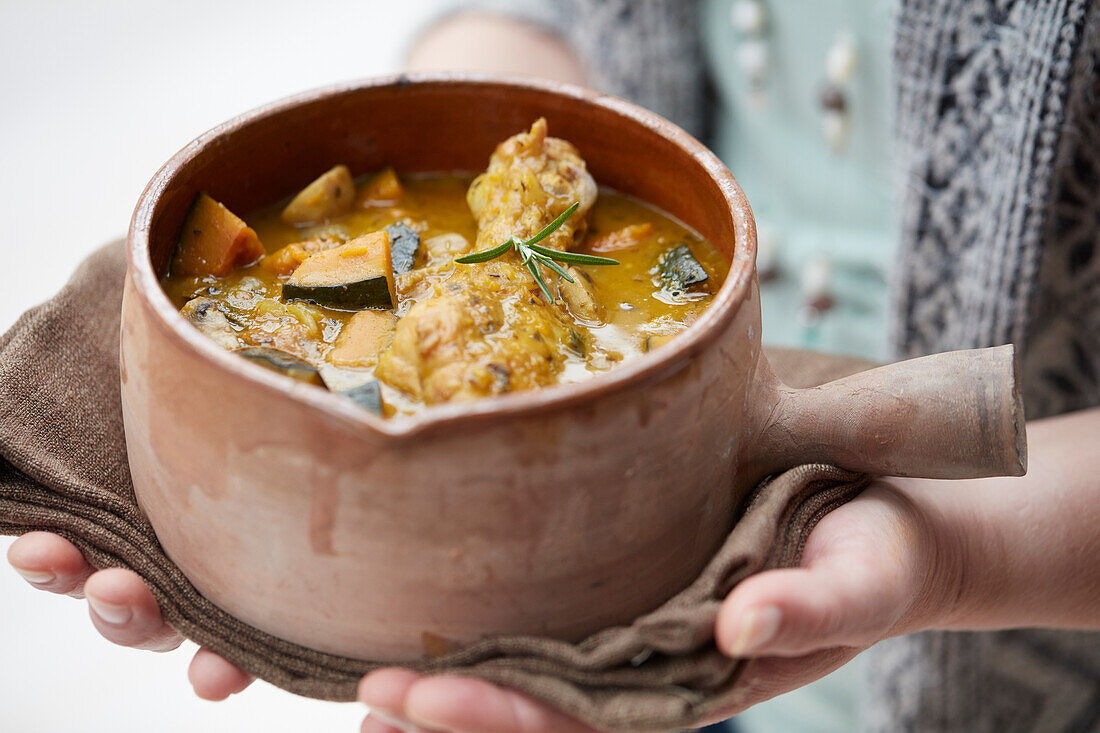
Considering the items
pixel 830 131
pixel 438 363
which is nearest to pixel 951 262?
pixel 830 131

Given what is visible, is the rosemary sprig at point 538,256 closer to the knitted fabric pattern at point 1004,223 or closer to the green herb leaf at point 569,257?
the green herb leaf at point 569,257

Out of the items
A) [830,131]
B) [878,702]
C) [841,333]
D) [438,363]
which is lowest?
[878,702]

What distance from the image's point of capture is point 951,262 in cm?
204

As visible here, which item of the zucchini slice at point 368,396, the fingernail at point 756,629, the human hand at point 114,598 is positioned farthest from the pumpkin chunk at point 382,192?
the fingernail at point 756,629

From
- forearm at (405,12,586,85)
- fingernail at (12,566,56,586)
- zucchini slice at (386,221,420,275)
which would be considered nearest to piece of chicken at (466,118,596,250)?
zucchini slice at (386,221,420,275)

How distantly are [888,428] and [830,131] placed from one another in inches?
48.7

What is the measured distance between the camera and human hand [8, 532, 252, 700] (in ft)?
3.97

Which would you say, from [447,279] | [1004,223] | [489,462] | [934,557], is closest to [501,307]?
[447,279]

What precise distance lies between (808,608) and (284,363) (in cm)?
69

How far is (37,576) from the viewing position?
1.27 m

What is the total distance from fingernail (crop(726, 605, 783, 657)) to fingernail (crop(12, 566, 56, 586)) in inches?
34.7

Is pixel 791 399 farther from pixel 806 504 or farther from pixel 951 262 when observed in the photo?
pixel 951 262

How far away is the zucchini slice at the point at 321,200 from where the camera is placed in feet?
Result: 5.31

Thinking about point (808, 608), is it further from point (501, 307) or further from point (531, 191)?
point (531, 191)
